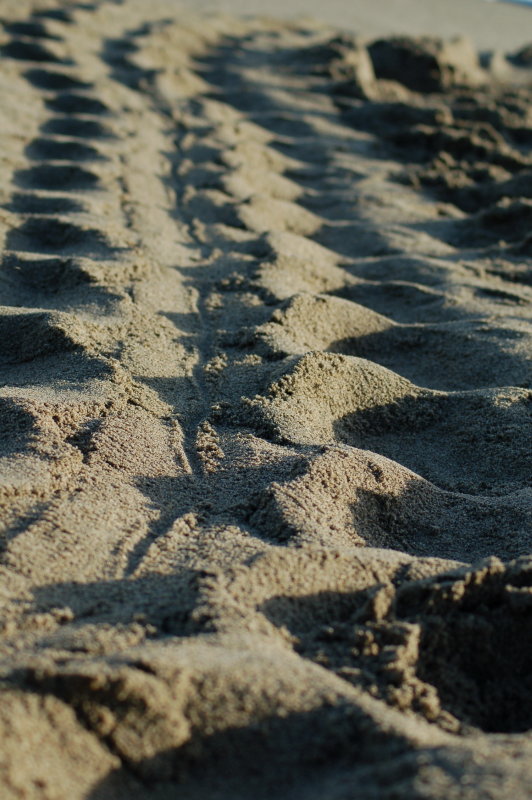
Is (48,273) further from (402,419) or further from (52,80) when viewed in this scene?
(52,80)

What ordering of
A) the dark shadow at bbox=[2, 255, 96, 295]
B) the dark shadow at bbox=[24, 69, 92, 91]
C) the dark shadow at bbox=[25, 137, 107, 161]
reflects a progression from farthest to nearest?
the dark shadow at bbox=[24, 69, 92, 91] < the dark shadow at bbox=[25, 137, 107, 161] < the dark shadow at bbox=[2, 255, 96, 295]

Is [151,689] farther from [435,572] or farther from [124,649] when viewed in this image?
[435,572]

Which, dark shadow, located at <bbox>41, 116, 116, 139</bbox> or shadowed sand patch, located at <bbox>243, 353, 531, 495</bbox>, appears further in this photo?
dark shadow, located at <bbox>41, 116, 116, 139</bbox>

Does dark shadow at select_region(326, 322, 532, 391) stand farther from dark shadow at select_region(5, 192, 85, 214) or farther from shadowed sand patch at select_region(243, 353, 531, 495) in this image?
dark shadow at select_region(5, 192, 85, 214)

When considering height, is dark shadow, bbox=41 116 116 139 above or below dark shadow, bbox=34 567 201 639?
above

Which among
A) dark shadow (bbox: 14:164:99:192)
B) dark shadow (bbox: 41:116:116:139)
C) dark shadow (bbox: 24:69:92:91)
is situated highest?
dark shadow (bbox: 24:69:92:91)

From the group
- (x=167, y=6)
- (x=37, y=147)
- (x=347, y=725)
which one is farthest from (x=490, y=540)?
(x=167, y=6)

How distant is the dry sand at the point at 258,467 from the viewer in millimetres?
979

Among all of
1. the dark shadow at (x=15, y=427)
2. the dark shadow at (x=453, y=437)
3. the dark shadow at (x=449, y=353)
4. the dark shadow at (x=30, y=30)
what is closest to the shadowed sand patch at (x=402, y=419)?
the dark shadow at (x=453, y=437)

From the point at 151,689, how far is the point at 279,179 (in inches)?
131

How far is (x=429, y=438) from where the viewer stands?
6.63 feet

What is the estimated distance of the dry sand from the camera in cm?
98

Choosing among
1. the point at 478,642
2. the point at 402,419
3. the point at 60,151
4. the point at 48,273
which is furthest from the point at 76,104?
the point at 478,642

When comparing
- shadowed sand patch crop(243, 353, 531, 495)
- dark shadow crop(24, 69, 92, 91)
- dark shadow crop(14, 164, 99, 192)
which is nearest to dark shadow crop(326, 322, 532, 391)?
shadowed sand patch crop(243, 353, 531, 495)
